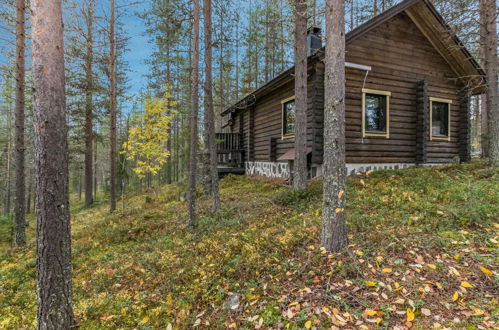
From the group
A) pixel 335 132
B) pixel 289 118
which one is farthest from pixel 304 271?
pixel 289 118

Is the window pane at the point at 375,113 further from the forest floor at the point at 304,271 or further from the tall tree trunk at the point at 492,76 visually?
the forest floor at the point at 304,271

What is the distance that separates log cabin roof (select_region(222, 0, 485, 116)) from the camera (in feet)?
28.2

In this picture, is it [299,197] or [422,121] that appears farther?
[422,121]

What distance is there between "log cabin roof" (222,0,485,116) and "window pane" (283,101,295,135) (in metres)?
0.98

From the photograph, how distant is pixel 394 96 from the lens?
9.65m

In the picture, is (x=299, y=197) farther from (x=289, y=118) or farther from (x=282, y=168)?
(x=289, y=118)

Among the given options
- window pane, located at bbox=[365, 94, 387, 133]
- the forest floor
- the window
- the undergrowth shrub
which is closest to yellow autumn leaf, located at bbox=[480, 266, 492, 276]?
the forest floor

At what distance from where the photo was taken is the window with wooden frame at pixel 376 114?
30.6 ft

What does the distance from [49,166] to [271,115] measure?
10.1 metres

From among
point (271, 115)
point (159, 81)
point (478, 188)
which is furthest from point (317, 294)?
point (159, 81)

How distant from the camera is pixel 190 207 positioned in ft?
20.3

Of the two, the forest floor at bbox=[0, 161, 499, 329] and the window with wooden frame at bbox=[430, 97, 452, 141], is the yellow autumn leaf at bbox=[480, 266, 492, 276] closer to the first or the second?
the forest floor at bbox=[0, 161, 499, 329]

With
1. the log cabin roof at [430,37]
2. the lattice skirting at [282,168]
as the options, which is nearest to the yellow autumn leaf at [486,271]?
the lattice skirting at [282,168]

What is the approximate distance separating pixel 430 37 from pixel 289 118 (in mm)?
6557
